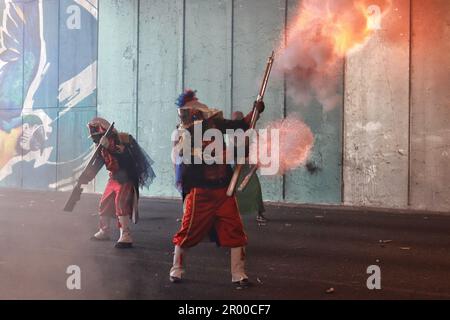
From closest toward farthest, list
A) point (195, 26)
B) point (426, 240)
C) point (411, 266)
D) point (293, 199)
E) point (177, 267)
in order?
point (177, 267) → point (411, 266) → point (426, 240) → point (293, 199) → point (195, 26)

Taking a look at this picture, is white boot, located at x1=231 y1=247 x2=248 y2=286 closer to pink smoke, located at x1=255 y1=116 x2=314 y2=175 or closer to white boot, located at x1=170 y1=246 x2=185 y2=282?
white boot, located at x1=170 y1=246 x2=185 y2=282

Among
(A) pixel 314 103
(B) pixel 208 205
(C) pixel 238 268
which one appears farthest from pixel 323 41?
(C) pixel 238 268

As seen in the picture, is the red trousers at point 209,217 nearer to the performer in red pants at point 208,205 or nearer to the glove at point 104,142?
the performer in red pants at point 208,205

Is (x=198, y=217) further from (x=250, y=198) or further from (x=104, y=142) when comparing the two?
(x=250, y=198)

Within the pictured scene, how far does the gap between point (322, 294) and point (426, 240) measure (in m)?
3.85

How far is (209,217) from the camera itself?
221 inches

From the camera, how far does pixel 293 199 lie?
46.8 ft

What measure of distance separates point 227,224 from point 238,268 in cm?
45

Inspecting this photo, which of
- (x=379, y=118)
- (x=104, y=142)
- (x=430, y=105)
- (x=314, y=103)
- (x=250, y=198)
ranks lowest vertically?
(x=250, y=198)

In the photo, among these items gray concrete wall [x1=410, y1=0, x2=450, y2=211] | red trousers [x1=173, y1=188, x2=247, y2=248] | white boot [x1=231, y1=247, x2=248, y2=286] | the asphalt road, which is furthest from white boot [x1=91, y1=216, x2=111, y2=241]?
gray concrete wall [x1=410, y1=0, x2=450, y2=211]

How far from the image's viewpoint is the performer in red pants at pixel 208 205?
5.59 metres

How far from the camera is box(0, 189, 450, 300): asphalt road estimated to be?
210 inches
